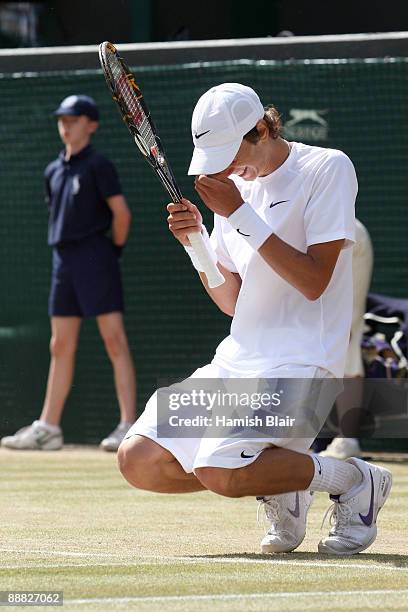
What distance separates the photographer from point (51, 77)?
36.3ft

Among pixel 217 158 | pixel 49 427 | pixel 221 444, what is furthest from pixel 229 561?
pixel 49 427

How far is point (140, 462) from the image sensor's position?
5.54 m

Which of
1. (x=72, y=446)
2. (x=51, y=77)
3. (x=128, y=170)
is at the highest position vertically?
(x=51, y=77)

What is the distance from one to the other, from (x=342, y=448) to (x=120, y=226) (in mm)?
2120

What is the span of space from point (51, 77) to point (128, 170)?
92cm

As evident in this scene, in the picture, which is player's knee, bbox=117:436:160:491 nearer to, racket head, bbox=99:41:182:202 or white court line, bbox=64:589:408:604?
racket head, bbox=99:41:182:202

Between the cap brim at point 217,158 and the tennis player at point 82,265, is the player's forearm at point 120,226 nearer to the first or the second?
the tennis player at point 82,265

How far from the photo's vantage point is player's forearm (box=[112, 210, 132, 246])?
399 inches

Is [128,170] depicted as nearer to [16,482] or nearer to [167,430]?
[16,482]

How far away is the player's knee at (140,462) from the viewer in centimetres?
554

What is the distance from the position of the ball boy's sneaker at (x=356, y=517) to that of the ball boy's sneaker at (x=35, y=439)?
487 cm

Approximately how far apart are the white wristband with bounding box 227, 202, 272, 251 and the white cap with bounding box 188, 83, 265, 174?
0.58 ft

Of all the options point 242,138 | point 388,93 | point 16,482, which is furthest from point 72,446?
point 242,138

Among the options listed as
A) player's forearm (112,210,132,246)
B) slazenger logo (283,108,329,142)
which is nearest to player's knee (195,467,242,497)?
player's forearm (112,210,132,246)
